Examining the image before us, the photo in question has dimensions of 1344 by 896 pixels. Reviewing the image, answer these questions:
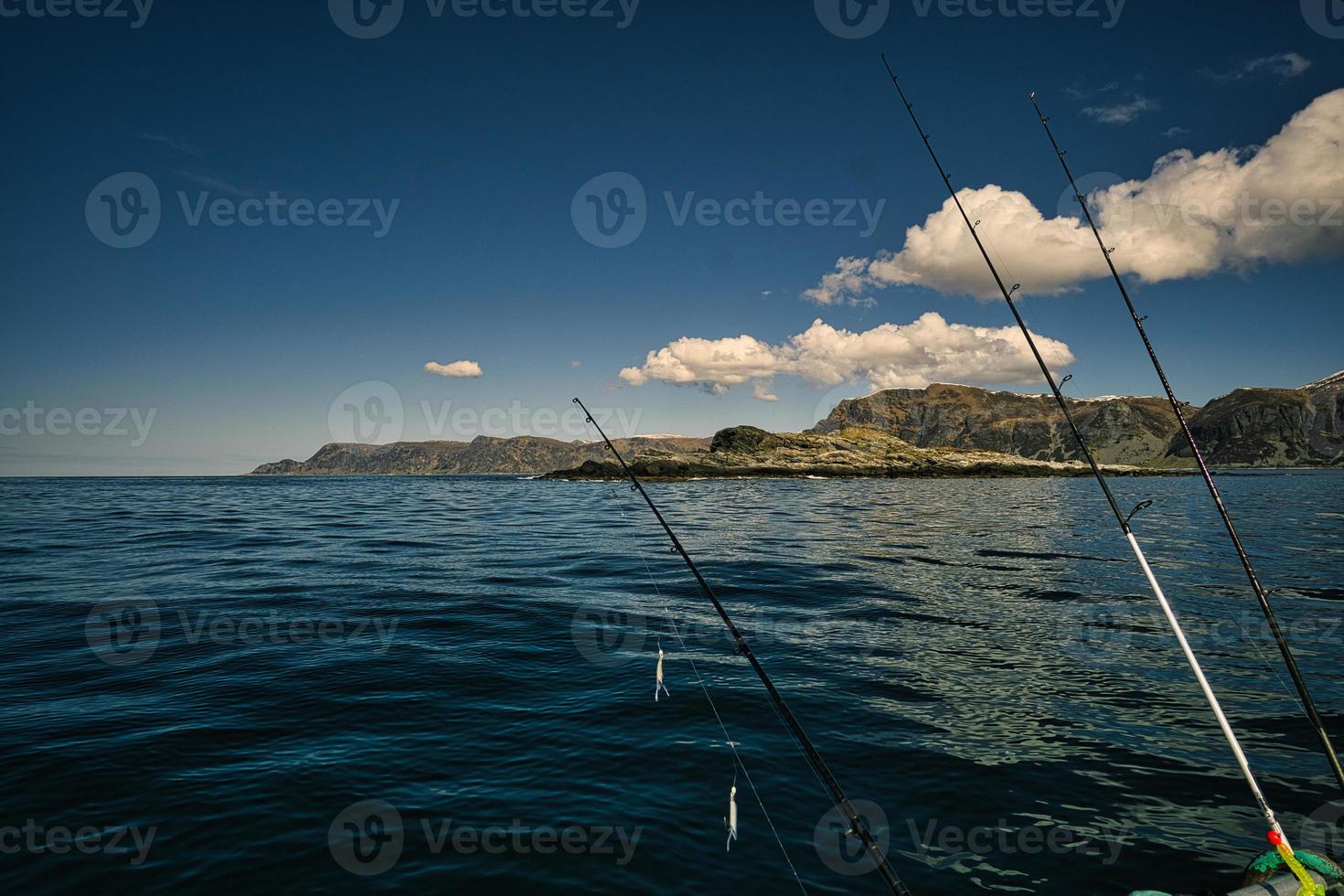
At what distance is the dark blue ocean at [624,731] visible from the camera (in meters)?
5.69

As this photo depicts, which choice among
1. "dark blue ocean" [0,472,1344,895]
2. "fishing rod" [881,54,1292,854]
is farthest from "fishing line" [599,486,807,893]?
"fishing rod" [881,54,1292,854]

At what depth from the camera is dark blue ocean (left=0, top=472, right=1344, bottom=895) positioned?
5.69m

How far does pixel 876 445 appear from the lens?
174625 mm

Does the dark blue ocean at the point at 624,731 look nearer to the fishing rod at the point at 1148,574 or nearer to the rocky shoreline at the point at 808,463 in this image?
the fishing rod at the point at 1148,574

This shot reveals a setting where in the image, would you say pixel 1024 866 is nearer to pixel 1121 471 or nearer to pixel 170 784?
pixel 170 784

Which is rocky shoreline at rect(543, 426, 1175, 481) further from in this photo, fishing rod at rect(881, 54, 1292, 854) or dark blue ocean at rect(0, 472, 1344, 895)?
fishing rod at rect(881, 54, 1292, 854)

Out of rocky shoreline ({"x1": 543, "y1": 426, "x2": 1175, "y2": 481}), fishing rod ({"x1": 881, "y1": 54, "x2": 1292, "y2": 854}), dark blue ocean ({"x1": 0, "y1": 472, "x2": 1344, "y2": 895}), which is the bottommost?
dark blue ocean ({"x1": 0, "y1": 472, "x2": 1344, "y2": 895})

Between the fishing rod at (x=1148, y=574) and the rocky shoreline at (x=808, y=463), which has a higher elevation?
the rocky shoreline at (x=808, y=463)

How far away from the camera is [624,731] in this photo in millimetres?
8438

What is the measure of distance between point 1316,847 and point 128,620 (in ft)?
67.1

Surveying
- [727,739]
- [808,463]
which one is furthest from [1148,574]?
[808,463]

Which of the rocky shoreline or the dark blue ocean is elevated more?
the rocky shoreline

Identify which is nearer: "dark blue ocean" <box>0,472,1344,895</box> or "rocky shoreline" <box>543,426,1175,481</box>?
"dark blue ocean" <box>0,472,1344,895</box>

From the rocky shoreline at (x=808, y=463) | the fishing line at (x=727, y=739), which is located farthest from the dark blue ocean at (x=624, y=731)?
the rocky shoreline at (x=808, y=463)
